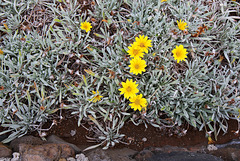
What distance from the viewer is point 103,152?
5.89ft

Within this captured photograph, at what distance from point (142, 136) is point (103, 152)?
532 mm

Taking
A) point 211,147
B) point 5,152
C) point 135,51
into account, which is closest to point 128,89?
point 135,51

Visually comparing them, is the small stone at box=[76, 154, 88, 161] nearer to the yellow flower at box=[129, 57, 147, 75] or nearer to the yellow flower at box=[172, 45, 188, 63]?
the yellow flower at box=[129, 57, 147, 75]

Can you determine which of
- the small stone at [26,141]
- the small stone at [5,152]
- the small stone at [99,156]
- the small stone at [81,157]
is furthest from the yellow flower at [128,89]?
the small stone at [5,152]

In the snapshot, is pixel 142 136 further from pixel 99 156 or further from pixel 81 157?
pixel 81 157

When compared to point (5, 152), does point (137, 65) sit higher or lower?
higher

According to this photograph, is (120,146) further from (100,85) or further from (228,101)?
(228,101)

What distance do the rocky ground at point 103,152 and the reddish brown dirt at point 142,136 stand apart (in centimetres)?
7

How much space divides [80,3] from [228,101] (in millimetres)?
2141

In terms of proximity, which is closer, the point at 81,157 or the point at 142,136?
the point at 81,157

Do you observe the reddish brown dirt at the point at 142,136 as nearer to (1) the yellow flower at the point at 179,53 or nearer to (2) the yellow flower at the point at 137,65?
(2) the yellow flower at the point at 137,65

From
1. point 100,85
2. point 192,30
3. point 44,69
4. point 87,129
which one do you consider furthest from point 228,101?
point 44,69

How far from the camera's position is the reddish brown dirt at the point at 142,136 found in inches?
83.3

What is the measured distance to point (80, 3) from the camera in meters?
2.55
